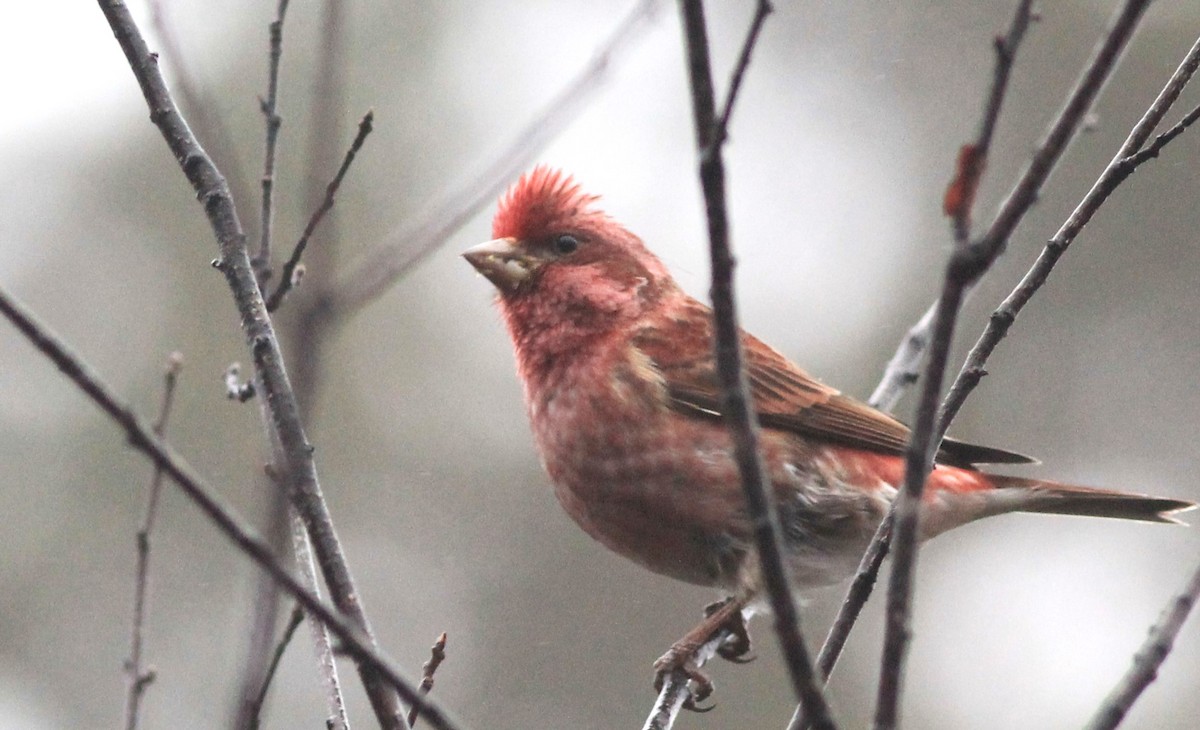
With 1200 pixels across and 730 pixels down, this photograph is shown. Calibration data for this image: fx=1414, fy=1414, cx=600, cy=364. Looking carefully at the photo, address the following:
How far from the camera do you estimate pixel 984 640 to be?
43.0ft

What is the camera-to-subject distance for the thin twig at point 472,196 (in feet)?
10.8

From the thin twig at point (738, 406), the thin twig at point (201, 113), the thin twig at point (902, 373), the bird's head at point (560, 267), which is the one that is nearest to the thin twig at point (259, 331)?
the thin twig at point (201, 113)

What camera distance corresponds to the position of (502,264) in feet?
19.6

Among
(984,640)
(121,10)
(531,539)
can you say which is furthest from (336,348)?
(121,10)

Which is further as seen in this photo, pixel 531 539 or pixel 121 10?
pixel 531 539

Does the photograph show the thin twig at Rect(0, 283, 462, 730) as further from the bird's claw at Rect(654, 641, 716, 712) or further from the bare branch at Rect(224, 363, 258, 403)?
the bird's claw at Rect(654, 641, 716, 712)

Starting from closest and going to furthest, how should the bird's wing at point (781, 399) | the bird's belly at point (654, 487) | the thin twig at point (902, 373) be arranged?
the bird's belly at point (654, 487)
the bird's wing at point (781, 399)
the thin twig at point (902, 373)

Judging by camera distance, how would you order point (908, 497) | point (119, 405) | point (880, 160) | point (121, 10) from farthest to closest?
1. point (880, 160)
2. point (121, 10)
3. point (908, 497)
4. point (119, 405)

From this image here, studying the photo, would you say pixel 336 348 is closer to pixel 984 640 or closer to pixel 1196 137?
pixel 984 640

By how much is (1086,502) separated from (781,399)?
129 cm

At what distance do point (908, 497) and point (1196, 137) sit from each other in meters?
12.0

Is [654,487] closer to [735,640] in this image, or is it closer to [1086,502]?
[735,640]

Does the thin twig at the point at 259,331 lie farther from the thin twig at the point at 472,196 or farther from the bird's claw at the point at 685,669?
the bird's claw at the point at 685,669

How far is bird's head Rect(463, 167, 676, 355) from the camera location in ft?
19.4
